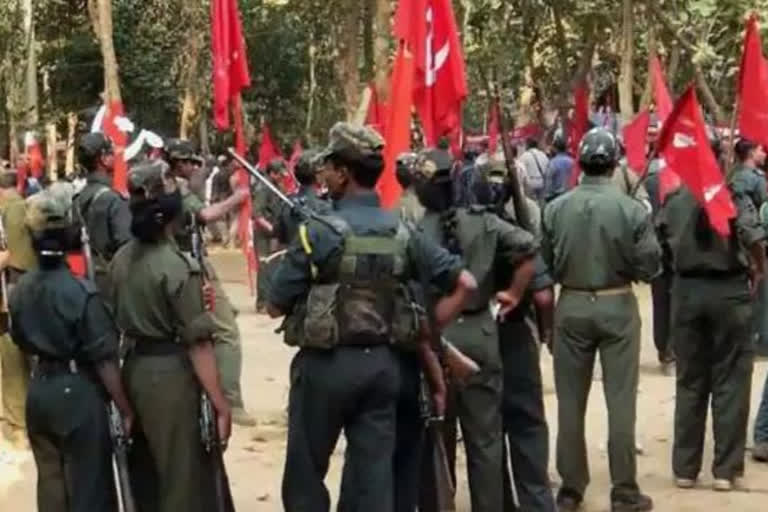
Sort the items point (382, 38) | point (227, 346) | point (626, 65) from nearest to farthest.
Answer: point (227, 346), point (382, 38), point (626, 65)

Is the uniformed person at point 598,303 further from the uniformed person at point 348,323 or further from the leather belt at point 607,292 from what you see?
the uniformed person at point 348,323

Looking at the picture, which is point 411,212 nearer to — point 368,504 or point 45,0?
point 368,504

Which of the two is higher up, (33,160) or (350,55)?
(350,55)

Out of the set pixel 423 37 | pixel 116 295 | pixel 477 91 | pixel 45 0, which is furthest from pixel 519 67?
pixel 116 295

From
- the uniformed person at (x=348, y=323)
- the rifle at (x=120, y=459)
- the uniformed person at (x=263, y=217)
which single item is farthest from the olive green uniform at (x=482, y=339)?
the uniformed person at (x=263, y=217)

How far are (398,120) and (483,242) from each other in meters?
1.43

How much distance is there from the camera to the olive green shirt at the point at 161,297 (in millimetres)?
6543

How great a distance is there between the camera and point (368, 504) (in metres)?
6.22

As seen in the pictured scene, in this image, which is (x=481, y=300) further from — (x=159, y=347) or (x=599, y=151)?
(x=159, y=347)

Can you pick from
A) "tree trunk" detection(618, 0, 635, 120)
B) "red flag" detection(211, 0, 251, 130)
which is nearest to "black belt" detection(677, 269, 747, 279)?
"red flag" detection(211, 0, 251, 130)

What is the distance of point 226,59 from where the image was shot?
439 inches

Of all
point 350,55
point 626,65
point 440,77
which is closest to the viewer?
point 440,77

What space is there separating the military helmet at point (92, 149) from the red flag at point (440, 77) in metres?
1.91

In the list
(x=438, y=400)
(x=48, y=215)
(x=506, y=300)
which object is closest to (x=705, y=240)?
(x=506, y=300)
